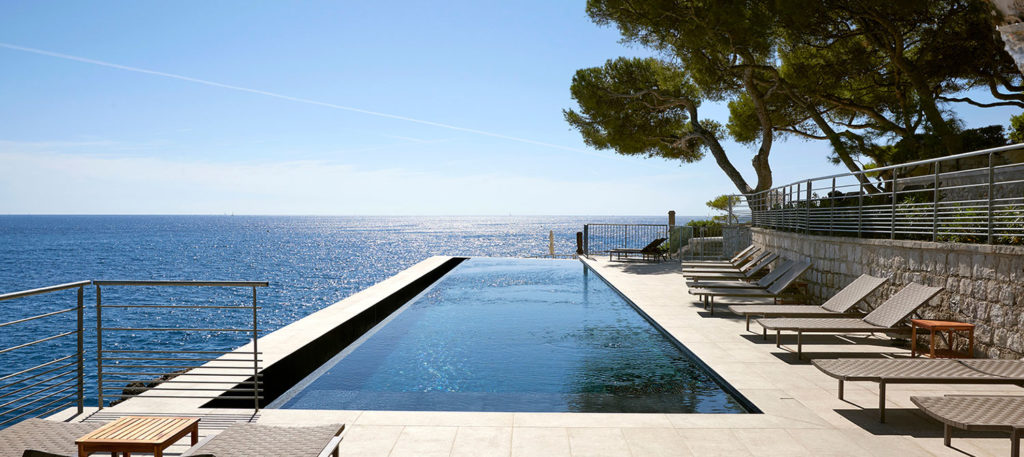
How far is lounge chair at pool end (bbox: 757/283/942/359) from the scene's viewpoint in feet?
18.8

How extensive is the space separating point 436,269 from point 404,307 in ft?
15.0

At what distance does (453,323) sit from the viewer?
8547 mm

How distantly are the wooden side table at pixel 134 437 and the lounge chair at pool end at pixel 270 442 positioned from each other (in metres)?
0.15

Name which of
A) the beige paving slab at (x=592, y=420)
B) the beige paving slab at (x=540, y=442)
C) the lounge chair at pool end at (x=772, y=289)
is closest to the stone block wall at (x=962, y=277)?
the lounge chair at pool end at (x=772, y=289)

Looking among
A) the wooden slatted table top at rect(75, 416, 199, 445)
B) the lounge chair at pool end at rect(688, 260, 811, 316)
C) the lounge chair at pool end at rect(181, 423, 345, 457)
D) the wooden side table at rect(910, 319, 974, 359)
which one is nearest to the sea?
the wooden slatted table top at rect(75, 416, 199, 445)

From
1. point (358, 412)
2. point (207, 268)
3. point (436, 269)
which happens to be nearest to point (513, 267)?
point (436, 269)

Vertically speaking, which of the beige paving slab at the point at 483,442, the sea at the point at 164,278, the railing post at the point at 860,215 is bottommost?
the sea at the point at 164,278

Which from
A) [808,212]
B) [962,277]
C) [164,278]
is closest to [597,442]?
[962,277]

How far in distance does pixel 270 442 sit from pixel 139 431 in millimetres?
611

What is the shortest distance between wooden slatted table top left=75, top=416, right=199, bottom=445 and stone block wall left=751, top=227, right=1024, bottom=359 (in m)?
6.13

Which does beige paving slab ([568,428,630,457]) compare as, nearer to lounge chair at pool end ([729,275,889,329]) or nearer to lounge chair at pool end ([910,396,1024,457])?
lounge chair at pool end ([910,396,1024,457])

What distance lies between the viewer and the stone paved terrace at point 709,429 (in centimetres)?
345

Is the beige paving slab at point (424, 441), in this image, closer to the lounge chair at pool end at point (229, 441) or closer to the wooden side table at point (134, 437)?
the lounge chair at pool end at point (229, 441)

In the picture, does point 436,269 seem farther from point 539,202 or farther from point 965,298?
point 539,202
